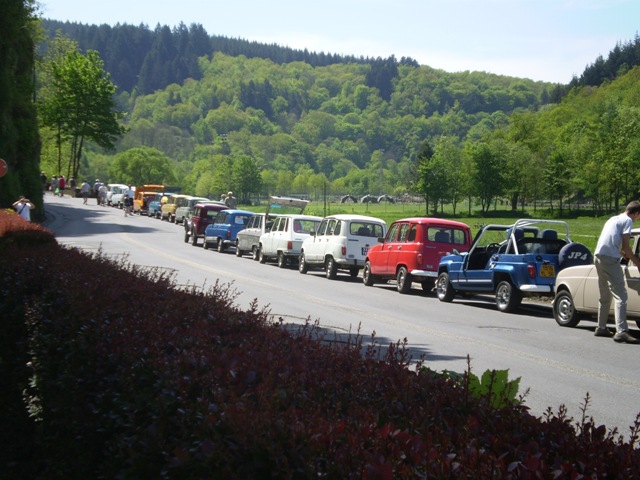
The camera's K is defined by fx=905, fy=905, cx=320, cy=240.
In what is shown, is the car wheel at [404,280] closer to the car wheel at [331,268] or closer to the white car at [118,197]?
the car wheel at [331,268]

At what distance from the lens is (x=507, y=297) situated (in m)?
19.0

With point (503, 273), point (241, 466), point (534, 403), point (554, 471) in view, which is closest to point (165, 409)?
point (241, 466)

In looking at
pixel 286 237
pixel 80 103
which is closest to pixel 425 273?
pixel 286 237

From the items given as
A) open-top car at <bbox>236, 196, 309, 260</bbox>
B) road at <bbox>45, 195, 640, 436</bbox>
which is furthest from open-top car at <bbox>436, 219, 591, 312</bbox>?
open-top car at <bbox>236, 196, 309, 260</bbox>

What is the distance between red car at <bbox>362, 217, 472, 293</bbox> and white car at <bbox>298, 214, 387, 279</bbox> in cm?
259

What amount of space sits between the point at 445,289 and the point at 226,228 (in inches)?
743

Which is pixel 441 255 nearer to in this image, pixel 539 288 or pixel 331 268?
pixel 539 288

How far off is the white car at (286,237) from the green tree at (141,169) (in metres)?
114

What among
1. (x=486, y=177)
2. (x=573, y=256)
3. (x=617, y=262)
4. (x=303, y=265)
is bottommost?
(x=303, y=265)

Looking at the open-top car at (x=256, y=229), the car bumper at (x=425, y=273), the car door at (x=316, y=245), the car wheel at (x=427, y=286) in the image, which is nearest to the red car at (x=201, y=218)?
the open-top car at (x=256, y=229)

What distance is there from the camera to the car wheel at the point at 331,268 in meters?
28.2

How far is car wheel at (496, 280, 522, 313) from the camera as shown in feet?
61.6

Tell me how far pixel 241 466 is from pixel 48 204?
7148 centimetres

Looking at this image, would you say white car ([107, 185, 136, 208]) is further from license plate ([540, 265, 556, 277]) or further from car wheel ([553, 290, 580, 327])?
car wheel ([553, 290, 580, 327])
